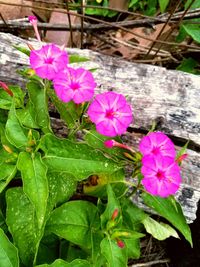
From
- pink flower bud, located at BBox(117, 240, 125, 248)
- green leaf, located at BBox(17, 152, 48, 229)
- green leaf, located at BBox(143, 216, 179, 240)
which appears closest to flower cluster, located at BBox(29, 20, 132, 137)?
green leaf, located at BBox(17, 152, 48, 229)

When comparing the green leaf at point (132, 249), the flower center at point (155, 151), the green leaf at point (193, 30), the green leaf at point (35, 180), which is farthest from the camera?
the green leaf at point (193, 30)

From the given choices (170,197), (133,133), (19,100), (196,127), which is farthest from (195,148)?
(19,100)

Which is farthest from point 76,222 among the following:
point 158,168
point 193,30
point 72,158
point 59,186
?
point 193,30

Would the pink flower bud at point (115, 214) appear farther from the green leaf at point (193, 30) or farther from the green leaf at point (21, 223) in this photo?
the green leaf at point (193, 30)

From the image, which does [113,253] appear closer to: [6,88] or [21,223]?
[21,223]

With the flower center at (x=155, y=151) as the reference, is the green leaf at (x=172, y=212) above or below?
below

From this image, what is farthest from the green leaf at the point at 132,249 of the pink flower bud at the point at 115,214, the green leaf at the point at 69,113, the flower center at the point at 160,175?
A: the green leaf at the point at 69,113
